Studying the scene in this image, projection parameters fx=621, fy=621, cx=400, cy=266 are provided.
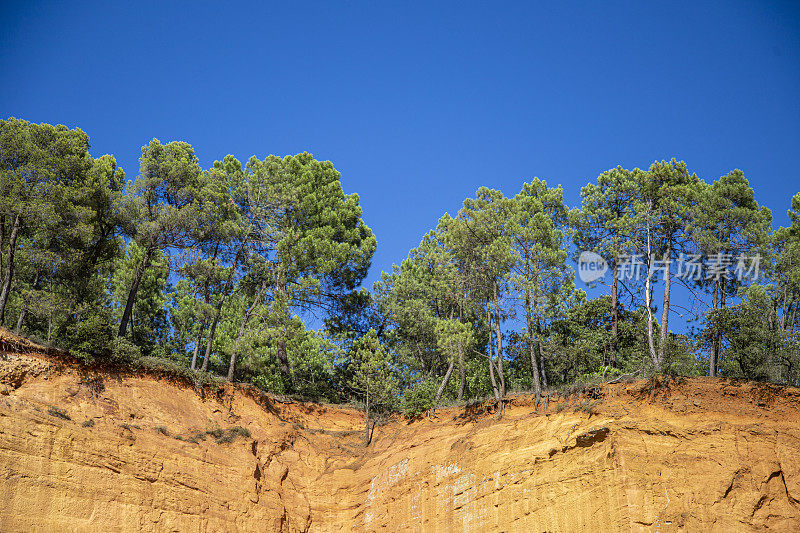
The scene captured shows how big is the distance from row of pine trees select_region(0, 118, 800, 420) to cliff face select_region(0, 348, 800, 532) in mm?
2184

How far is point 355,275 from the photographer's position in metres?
33.1

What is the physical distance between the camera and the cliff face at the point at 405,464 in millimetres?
17500

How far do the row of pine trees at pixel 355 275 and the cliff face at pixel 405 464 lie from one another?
7.16 feet

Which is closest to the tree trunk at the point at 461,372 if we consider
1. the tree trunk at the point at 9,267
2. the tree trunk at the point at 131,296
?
the tree trunk at the point at 131,296

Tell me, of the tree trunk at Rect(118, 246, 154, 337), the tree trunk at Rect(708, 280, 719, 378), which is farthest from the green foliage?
the tree trunk at Rect(118, 246, 154, 337)

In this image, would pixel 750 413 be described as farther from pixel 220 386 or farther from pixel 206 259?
pixel 206 259

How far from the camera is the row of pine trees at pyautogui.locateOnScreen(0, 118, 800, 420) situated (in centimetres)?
2484

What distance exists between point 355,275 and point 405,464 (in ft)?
40.3

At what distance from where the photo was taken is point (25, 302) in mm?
25422

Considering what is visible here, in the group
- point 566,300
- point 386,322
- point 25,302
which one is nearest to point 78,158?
point 25,302

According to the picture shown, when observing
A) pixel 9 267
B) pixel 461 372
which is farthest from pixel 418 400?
pixel 9 267

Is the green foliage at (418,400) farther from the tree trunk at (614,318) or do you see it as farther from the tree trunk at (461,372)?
the tree trunk at (614,318)

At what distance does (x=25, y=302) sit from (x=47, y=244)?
2.51 m

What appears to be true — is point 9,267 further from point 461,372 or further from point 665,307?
point 665,307
